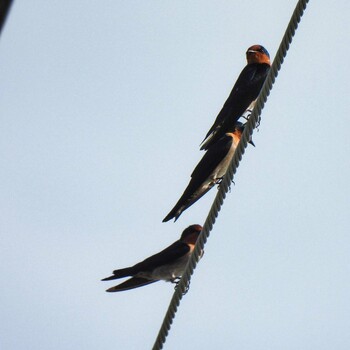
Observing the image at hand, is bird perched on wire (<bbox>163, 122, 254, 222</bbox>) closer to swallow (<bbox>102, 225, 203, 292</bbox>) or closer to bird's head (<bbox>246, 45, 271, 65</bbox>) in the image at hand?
swallow (<bbox>102, 225, 203, 292</bbox>)

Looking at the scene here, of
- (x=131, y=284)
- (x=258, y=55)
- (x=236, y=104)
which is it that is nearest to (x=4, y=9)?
(x=131, y=284)

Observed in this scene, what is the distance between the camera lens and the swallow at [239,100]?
6377 mm

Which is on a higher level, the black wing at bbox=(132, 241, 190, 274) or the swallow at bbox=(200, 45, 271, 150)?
the swallow at bbox=(200, 45, 271, 150)

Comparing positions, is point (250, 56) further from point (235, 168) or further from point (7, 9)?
point (7, 9)

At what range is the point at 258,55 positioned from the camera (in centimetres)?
722

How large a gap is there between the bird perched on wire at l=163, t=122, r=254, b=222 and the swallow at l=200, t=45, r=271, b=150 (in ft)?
0.46

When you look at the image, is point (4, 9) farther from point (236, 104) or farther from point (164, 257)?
point (236, 104)

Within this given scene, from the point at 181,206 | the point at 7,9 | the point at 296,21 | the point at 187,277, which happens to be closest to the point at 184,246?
the point at 181,206

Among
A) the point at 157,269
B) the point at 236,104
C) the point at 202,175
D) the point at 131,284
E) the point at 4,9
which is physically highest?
the point at 236,104

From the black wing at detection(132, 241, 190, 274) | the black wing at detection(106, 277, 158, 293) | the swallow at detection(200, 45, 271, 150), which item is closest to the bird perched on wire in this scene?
the swallow at detection(200, 45, 271, 150)

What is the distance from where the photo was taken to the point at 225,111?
6508 millimetres

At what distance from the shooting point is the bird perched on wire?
6000mm

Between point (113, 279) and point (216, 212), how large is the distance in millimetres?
2668

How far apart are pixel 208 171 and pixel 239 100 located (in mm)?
909
